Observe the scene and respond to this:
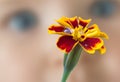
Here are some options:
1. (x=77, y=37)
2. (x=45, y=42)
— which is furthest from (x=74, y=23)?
(x=45, y=42)

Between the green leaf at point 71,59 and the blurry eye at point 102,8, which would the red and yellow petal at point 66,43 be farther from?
the blurry eye at point 102,8

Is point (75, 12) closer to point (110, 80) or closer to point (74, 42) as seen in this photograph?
point (110, 80)

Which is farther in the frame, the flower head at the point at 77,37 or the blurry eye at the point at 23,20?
the blurry eye at the point at 23,20

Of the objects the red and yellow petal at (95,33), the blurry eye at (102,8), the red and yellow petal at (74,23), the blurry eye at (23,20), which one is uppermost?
Result: the blurry eye at (102,8)

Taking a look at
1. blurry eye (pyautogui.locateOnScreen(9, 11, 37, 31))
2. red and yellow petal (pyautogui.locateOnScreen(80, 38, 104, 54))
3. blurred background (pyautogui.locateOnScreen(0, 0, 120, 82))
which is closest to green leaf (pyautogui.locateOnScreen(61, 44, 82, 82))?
red and yellow petal (pyautogui.locateOnScreen(80, 38, 104, 54))

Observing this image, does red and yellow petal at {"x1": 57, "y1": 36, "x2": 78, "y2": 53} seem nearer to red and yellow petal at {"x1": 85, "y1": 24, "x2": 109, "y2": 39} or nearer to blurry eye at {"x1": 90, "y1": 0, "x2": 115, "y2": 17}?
red and yellow petal at {"x1": 85, "y1": 24, "x2": 109, "y2": 39}

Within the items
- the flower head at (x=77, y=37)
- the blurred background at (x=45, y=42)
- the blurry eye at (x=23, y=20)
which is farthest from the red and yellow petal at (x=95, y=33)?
the blurry eye at (x=23, y=20)

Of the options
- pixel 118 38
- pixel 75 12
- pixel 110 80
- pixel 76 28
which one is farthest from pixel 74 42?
pixel 75 12
